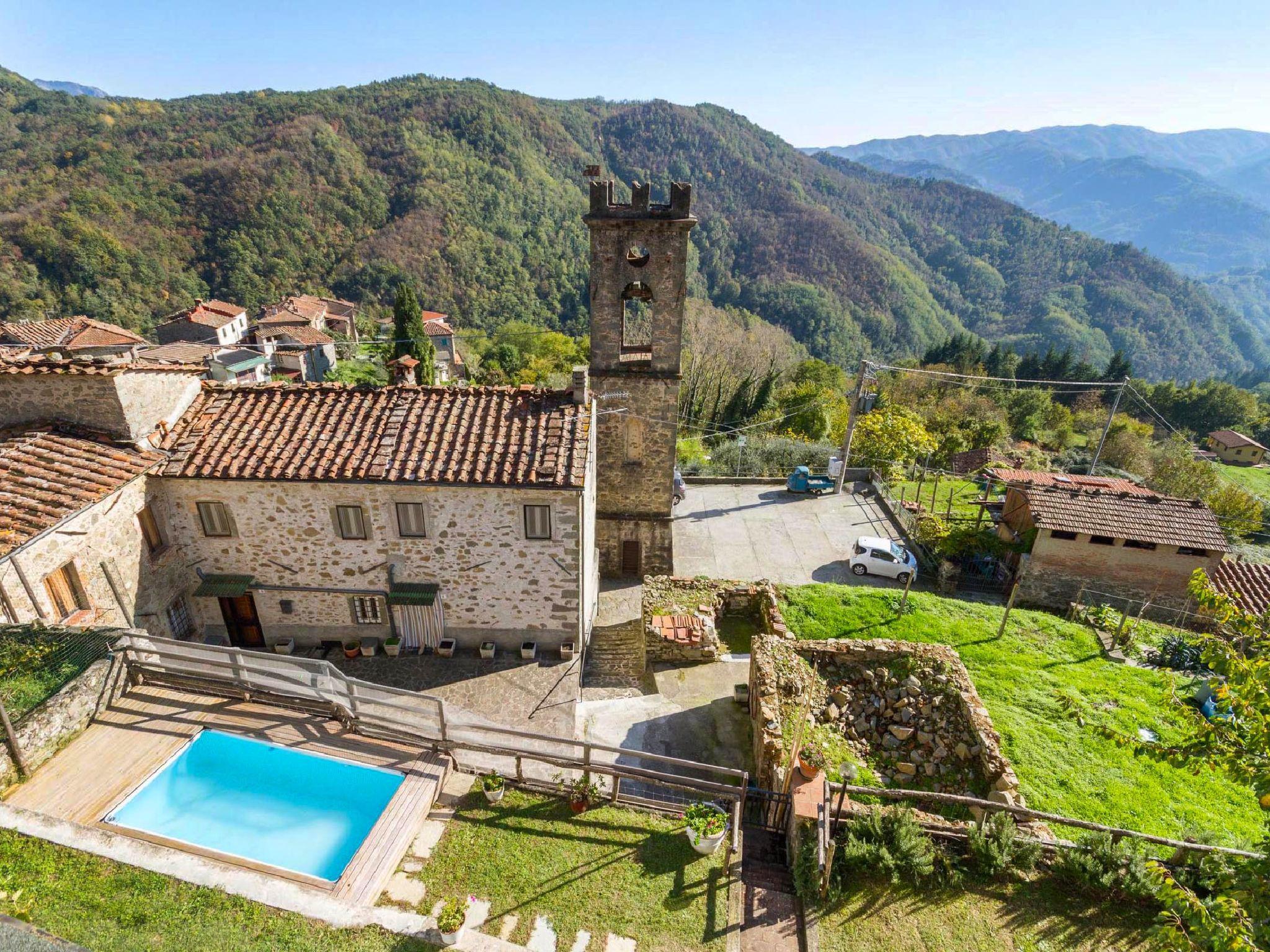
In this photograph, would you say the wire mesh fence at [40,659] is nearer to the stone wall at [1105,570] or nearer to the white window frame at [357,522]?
the white window frame at [357,522]

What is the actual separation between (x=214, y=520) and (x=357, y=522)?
345 centimetres

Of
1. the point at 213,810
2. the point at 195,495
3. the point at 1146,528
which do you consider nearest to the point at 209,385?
the point at 195,495

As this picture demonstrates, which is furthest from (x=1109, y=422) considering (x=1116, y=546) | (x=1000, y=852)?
(x=1000, y=852)

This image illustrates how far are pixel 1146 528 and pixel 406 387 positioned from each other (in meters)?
25.4

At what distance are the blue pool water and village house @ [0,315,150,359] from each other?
4278 cm

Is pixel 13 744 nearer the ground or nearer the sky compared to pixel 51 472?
nearer the ground

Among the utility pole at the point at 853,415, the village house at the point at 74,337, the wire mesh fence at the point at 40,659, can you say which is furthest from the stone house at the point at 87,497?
the village house at the point at 74,337

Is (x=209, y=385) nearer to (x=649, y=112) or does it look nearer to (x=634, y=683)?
(x=634, y=683)

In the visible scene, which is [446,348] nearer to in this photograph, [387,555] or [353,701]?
[387,555]

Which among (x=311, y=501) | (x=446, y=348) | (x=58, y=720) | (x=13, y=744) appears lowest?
(x=446, y=348)

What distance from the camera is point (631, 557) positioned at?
2119 centimetres

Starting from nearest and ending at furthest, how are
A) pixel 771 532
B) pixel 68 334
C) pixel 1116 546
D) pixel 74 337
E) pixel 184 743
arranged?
pixel 184 743, pixel 1116 546, pixel 771 532, pixel 74 337, pixel 68 334

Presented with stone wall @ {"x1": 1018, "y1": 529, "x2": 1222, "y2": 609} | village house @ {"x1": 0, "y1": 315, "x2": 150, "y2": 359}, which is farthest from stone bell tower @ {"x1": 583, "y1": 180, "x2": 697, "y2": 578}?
village house @ {"x1": 0, "y1": 315, "x2": 150, "y2": 359}

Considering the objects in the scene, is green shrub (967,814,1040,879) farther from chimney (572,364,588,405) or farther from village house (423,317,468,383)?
village house (423,317,468,383)
